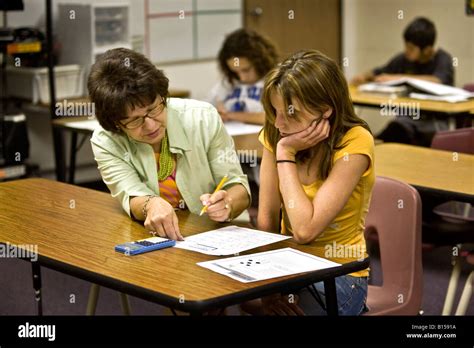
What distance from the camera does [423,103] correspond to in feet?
16.1

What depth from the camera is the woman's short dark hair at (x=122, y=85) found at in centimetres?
245

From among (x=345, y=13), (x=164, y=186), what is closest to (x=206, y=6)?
(x=345, y=13)

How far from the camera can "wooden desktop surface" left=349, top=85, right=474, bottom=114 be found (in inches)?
185

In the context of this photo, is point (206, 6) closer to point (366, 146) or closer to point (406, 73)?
point (406, 73)

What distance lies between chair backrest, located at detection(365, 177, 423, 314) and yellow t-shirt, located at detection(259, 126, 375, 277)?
26 centimetres

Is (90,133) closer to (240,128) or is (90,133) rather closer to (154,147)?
(240,128)

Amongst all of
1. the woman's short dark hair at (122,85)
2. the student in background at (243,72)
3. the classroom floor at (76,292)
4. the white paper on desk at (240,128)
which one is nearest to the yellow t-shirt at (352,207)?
the woman's short dark hair at (122,85)

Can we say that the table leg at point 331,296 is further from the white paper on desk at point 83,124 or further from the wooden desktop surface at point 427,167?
the white paper on desk at point 83,124

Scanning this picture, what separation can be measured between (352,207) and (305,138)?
0.24m

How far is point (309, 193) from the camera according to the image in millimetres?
2441

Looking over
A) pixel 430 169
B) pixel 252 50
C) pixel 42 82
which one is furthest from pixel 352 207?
pixel 42 82

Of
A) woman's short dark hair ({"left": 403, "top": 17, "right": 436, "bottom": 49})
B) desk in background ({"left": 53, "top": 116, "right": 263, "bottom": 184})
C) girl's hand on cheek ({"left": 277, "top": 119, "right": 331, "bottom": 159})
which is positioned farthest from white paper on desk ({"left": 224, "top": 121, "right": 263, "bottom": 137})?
woman's short dark hair ({"left": 403, "top": 17, "right": 436, "bottom": 49})

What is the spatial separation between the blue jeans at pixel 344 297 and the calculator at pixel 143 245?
39 cm

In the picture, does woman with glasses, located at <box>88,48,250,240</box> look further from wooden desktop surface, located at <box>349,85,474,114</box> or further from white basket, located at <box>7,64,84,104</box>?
white basket, located at <box>7,64,84,104</box>
